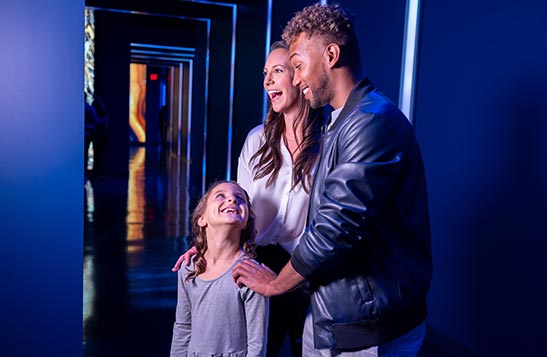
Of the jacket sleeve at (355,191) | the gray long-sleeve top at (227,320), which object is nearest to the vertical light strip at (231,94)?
the gray long-sleeve top at (227,320)

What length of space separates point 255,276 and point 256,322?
12.2 inches

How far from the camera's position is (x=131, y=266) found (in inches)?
178

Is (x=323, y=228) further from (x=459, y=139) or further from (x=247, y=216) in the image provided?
(x=459, y=139)

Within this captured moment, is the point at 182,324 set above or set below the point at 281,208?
below

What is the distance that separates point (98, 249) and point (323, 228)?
13.8ft

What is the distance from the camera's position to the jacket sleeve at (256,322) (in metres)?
1.64

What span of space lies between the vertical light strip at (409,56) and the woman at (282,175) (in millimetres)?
1492

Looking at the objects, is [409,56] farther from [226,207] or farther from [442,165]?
[226,207]

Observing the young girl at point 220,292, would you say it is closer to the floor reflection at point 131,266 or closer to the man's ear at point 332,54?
the man's ear at point 332,54

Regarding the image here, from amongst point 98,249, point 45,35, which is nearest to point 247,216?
point 45,35

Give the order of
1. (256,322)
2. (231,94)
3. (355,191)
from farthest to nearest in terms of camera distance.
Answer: (231,94) < (256,322) < (355,191)

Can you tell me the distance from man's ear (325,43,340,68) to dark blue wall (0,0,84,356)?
54.0 inches

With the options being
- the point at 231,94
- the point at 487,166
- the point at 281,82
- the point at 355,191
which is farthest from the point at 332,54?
the point at 231,94

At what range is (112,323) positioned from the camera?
3.37 metres
